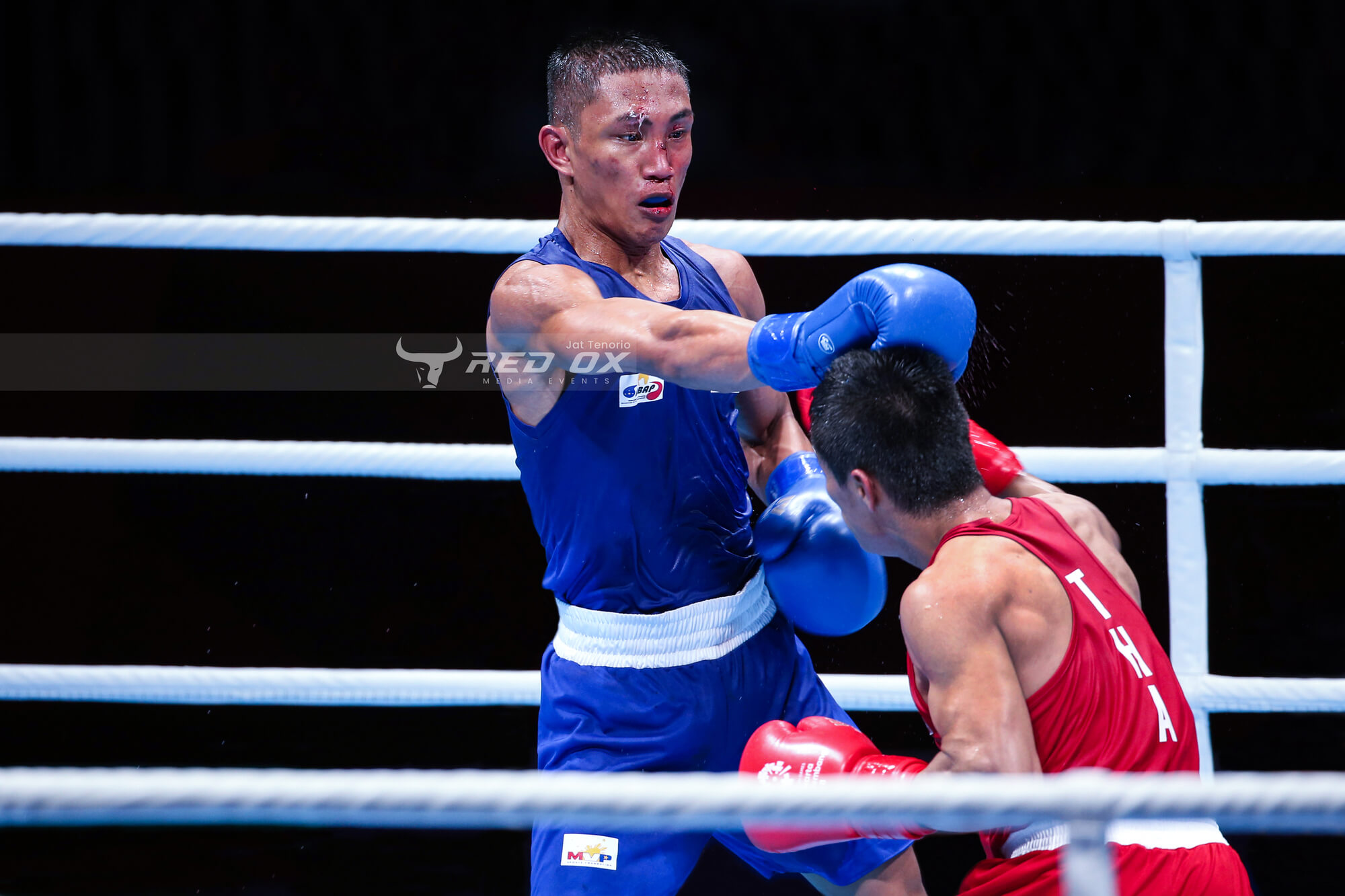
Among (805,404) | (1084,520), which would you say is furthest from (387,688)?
(1084,520)

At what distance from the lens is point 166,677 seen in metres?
2.25

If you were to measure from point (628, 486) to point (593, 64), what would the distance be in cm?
64

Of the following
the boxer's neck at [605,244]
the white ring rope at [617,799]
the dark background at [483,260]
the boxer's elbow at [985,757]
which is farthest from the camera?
the dark background at [483,260]

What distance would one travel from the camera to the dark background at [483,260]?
3.55m

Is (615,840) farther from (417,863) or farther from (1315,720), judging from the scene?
(1315,720)

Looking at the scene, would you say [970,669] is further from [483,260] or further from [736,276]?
[483,260]

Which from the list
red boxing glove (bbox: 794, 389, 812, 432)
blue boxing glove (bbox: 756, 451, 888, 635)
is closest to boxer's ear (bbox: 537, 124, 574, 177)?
red boxing glove (bbox: 794, 389, 812, 432)

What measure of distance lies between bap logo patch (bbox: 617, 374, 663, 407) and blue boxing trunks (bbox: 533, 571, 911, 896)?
1.04ft

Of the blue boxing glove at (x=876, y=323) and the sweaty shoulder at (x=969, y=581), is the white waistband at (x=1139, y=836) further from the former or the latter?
the blue boxing glove at (x=876, y=323)

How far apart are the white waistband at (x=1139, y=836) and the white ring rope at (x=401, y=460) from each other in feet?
2.83

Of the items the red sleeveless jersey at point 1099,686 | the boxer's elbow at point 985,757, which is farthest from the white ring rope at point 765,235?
the boxer's elbow at point 985,757

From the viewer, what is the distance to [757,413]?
6.50 ft

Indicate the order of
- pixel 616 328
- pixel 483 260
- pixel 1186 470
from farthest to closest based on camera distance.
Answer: pixel 483 260 → pixel 1186 470 → pixel 616 328

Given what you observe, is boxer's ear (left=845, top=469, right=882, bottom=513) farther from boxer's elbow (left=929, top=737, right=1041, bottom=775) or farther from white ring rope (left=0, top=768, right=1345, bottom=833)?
white ring rope (left=0, top=768, right=1345, bottom=833)
